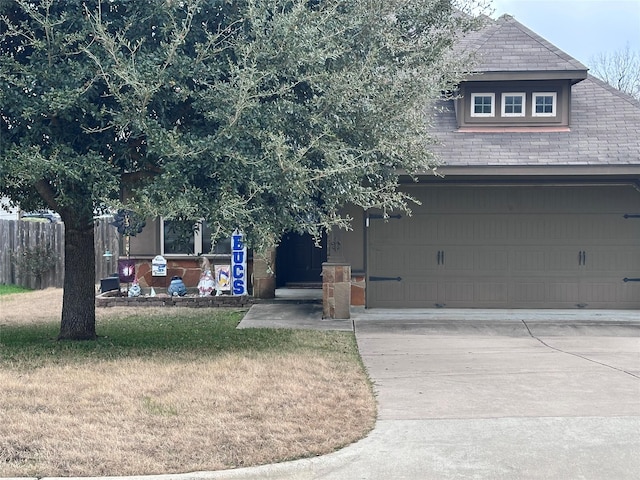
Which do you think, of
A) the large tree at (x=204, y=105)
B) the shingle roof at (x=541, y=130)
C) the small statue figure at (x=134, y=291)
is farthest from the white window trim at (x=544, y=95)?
the small statue figure at (x=134, y=291)

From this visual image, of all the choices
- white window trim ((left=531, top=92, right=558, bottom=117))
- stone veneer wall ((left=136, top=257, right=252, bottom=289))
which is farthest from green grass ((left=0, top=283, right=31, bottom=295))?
white window trim ((left=531, top=92, right=558, bottom=117))

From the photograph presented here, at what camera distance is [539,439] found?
578 cm

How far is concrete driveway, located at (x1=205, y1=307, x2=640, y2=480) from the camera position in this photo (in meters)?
5.18

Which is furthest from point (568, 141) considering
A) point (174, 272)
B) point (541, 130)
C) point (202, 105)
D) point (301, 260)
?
point (174, 272)

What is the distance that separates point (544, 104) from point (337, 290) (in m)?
5.40

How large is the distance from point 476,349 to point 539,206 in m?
4.53

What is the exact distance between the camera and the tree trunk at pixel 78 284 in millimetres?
9820

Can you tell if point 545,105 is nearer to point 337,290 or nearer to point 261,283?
point 337,290

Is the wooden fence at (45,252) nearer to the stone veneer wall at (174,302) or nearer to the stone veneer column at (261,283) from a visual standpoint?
the stone veneer wall at (174,302)

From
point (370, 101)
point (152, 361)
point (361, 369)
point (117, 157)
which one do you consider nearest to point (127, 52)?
point (117, 157)

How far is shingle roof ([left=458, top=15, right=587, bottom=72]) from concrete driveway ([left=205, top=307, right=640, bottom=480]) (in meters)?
4.75

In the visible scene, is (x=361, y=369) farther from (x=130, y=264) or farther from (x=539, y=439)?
(x=130, y=264)

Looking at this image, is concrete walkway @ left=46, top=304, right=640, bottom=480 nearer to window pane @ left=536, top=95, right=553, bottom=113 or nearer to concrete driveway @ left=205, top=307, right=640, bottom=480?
concrete driveway @ left=205, top=307, right=640, bottom=480

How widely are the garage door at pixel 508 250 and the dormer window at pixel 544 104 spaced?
4.75ft
